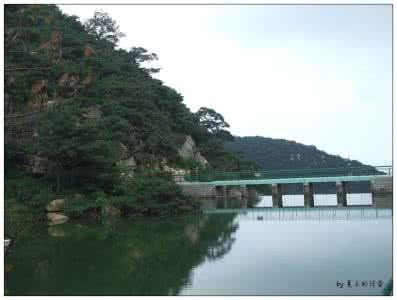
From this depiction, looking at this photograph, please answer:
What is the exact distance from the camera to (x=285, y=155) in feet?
177

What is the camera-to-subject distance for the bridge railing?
84.8 ft

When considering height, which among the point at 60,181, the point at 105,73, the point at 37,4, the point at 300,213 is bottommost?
the point at 300,213

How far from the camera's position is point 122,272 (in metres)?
9.42

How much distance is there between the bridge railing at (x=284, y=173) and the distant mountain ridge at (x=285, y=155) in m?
20.8

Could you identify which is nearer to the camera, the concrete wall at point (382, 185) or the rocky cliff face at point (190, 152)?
the concrete wall at point (382, 185)

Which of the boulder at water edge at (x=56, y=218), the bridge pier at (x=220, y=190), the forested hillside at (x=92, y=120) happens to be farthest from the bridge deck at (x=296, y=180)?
the boulder at water edge at (x=56, y=218)

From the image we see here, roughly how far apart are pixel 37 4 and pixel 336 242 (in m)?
8.24

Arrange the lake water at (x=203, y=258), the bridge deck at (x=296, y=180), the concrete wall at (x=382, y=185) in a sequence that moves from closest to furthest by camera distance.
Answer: the lake water at (x=203, y=258)
the bridge deck at (x=296, y=180)
the concrete wall at (x=382, y=185)

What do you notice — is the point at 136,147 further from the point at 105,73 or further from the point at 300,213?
the point at 300,213

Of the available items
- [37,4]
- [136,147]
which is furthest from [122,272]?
[136,147]

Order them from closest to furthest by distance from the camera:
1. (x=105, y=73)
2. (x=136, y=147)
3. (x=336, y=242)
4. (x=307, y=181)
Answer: (x=336, y=242), (x=136, y=147), (x=307, y=181), (x=105, y=73)

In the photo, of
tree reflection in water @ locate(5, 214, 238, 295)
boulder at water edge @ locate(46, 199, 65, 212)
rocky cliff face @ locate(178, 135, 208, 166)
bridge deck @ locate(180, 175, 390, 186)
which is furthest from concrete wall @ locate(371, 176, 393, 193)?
boulder at water edge @ locate(46, 199, 65, 212)

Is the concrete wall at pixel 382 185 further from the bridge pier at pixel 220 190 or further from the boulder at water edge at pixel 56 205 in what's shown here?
the boulder at water edge at pixel 56 205

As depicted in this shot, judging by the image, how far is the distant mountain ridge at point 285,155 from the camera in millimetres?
51219
